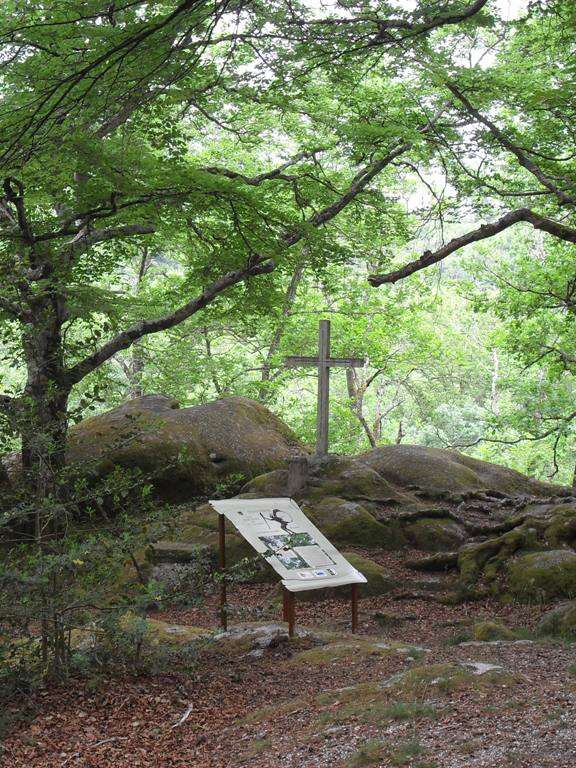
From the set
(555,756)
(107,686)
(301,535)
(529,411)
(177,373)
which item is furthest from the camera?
(177,373)

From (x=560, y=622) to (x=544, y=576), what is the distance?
127 centimetres

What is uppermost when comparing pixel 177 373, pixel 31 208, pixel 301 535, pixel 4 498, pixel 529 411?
pixel 31 208

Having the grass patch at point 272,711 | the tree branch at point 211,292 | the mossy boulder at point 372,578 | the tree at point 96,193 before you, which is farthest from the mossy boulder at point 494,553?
the tree branch at point 211,292

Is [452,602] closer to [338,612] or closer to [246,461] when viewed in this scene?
[338,612]

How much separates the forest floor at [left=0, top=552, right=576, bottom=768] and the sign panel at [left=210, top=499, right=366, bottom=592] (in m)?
0.57

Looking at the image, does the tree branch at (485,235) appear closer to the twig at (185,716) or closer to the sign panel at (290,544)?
the sign panel at (290,544)

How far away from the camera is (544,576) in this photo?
28.5ft

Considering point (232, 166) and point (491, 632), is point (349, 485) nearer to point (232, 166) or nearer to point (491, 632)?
point (491, 632)

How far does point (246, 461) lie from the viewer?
13.4 m

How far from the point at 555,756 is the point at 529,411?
11.5 metres

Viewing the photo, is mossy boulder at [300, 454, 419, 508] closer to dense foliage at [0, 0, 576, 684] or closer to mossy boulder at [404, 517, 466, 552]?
mossy boulder at [404, 517, 466, 552]

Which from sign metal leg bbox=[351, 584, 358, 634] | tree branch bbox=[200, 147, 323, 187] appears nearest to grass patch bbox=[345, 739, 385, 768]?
sign metal leg bbox=[351, 584, 358, 634]

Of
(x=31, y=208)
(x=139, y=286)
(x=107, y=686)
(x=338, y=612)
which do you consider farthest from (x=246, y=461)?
(x=139, y=286)

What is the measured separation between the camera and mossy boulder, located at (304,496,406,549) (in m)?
11.2
